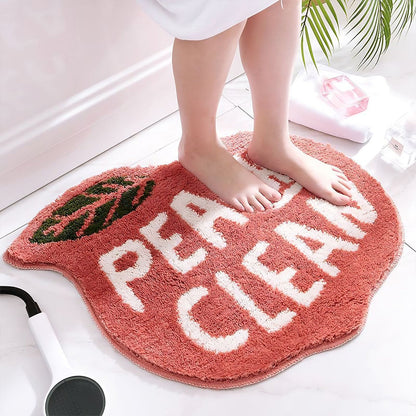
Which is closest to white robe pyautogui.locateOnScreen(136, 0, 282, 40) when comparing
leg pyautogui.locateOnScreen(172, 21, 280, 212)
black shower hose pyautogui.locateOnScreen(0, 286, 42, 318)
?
leg pyautogui.locateOnScreen(172, 21, 280, 212)

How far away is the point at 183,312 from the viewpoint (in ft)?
2.85

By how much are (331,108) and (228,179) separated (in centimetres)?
30

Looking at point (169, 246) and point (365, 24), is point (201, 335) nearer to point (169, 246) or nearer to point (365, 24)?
point (169, 246)

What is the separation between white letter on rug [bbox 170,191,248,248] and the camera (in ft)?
3.15

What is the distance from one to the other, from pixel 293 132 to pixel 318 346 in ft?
1.60

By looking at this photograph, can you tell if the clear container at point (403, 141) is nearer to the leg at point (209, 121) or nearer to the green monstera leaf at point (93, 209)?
the leg at point (209, 121)

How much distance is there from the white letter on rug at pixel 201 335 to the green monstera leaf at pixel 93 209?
227 mm

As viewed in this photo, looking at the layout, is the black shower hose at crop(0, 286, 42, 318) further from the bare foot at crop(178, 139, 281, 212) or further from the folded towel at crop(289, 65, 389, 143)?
the folded towel at crop(289, 65, 389, 143)

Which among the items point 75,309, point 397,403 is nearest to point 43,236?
point 75,309

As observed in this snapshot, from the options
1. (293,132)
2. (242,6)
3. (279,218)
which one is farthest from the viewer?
(293,132)

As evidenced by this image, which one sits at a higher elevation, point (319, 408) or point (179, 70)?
point (179, 70)

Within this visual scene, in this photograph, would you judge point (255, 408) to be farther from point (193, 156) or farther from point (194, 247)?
point (193, 156)

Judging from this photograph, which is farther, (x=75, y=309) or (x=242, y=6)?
(x=75, y=309)

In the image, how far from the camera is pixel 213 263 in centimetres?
93
